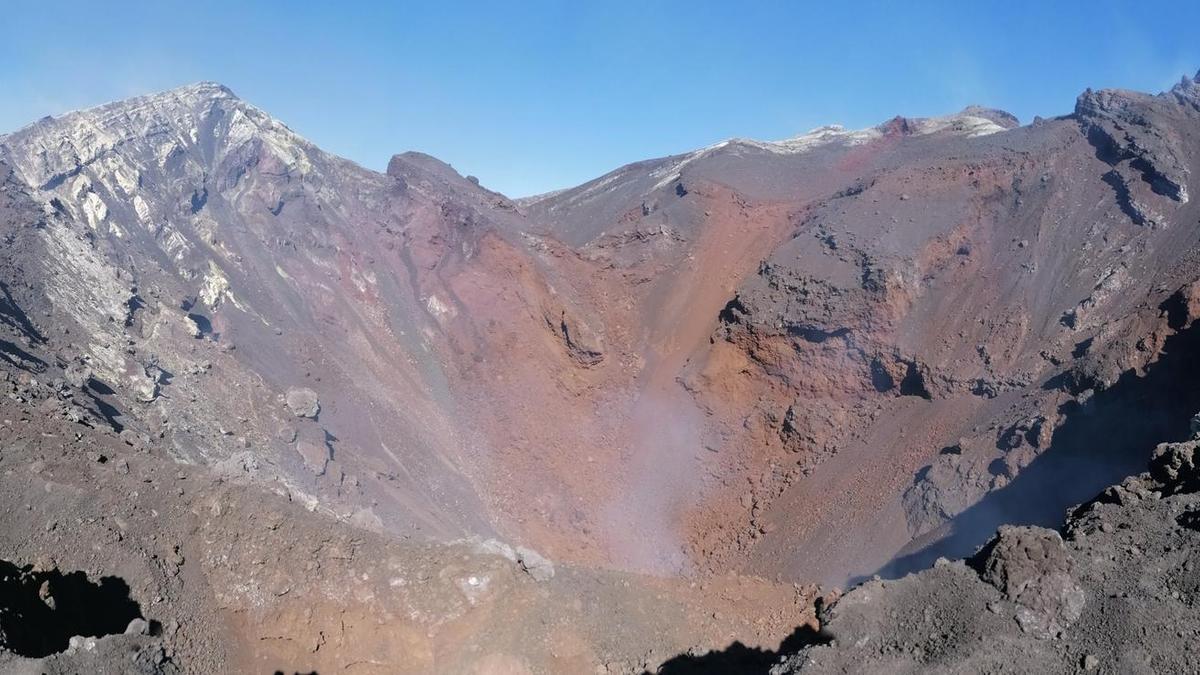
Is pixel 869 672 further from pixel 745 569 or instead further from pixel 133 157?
pixel 133 157

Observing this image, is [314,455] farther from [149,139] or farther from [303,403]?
[149,139]

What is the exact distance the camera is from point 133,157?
30188 millimetres

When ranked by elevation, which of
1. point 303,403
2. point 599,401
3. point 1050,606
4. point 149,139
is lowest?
point 1050,606

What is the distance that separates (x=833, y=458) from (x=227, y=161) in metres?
27.9

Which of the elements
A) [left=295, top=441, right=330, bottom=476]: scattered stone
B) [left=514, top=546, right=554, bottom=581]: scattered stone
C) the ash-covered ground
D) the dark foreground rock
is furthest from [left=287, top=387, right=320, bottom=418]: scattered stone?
the dark foreground rock

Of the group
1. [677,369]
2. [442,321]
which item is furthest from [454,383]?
[677,369]

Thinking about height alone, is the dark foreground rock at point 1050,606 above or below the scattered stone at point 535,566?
below

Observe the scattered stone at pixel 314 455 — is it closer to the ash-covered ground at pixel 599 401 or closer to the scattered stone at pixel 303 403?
the ash-covered ground at pixel 599 401

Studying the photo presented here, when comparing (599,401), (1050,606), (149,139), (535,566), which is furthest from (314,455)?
(149,139)

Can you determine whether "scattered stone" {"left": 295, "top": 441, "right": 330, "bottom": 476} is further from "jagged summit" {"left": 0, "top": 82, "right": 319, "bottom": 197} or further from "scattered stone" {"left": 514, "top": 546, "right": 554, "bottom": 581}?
"jagged summit" {"left": 0, "top": 82, "right": 319, "bottom": 197}

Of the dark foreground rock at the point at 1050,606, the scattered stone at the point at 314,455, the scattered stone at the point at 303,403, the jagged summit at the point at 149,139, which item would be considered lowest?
the dark foreground rock at the point at 1050,606

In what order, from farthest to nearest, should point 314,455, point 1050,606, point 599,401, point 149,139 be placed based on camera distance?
point 149,139 < point 599,401 < point 314,455 < point 1050,606

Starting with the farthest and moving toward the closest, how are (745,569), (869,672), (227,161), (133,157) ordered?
1. (227,161)
2. (133,157)
3. (745,569)
4. (869,672)

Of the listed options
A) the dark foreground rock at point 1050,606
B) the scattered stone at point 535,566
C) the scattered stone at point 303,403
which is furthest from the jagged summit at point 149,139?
the dark foreground rock at point 1050,606
